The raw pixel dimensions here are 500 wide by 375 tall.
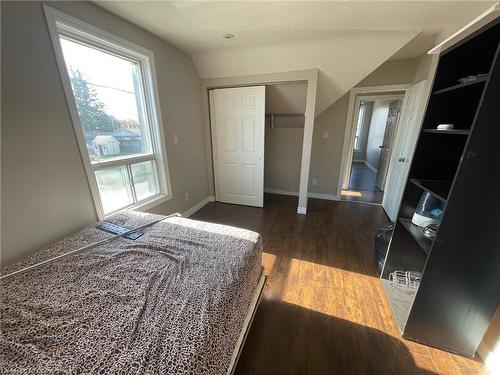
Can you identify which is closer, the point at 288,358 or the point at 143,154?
the point at 288,358

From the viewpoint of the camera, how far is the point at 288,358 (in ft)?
3.92

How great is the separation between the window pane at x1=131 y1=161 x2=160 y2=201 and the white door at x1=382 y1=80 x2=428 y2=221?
3162 millimetres

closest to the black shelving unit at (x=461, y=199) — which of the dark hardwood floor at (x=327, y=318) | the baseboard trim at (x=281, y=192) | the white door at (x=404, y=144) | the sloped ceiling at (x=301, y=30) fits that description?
the dark hardwood floor at (x=327, y=318)

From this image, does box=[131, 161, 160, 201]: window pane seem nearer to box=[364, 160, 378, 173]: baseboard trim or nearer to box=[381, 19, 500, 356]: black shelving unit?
box=[381, 19, 500, 356]: black shelving unit

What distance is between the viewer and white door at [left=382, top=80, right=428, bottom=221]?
2483mm

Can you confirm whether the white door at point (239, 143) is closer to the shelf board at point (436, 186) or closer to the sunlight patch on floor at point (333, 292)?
the sunlight patch on floor at point (333, 292)

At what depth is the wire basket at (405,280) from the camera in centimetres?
168

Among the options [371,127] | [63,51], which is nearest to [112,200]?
[63,51]

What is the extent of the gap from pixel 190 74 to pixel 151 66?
2.51ft

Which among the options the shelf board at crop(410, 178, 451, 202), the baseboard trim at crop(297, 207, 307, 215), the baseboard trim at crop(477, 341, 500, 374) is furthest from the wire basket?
the baseboard trim at crop(297, 207, 307, 215)

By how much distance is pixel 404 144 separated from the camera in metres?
2.82

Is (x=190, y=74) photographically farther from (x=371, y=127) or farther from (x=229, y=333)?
(x=371, y=127)

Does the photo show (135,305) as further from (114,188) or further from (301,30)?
(301,30)

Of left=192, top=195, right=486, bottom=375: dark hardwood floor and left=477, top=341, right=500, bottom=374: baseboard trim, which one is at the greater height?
left=477, top=341, right=500, bottom=374: baseboard trim
